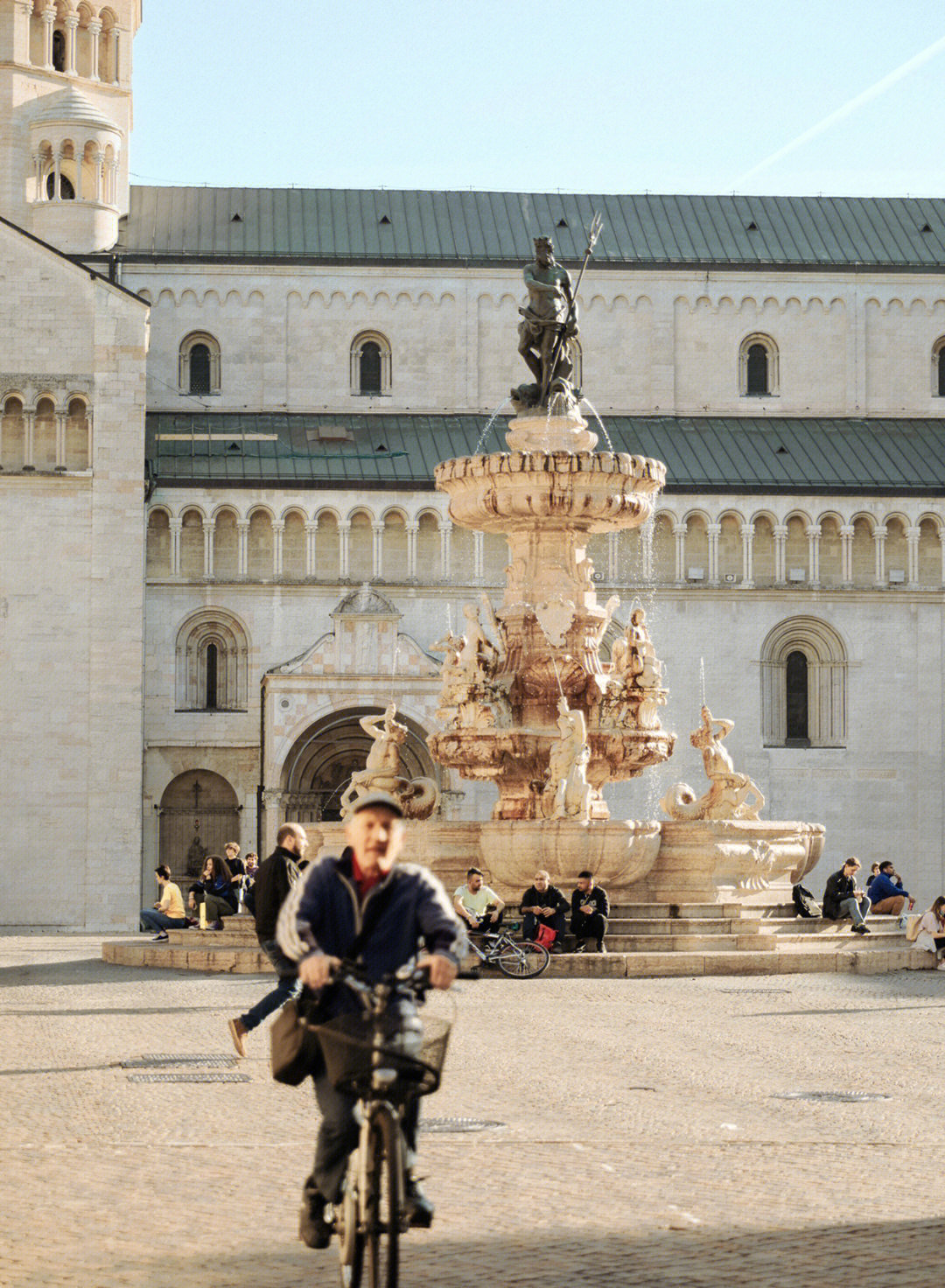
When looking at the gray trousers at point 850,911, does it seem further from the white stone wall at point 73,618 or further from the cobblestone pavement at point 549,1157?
the white stone wall at point 73,618

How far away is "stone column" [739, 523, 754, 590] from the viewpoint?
184 ft

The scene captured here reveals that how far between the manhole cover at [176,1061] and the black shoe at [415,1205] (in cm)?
769

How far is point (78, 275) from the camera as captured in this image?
2045 inches

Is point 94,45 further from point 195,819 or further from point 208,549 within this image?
point 195,819

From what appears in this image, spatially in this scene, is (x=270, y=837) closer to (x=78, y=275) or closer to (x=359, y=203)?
(x=78, y=275)

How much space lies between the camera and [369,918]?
8219 mm

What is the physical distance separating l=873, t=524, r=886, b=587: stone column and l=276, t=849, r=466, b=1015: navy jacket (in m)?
49.2

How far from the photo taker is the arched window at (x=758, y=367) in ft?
203

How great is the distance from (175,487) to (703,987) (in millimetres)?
34011

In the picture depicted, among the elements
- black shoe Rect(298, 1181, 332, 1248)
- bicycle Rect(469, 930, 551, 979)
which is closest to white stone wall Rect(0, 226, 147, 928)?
bicycle Rect(469, 930, 551, 979)

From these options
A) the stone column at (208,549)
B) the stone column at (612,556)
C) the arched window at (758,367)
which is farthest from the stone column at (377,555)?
the arched window at (758,367)

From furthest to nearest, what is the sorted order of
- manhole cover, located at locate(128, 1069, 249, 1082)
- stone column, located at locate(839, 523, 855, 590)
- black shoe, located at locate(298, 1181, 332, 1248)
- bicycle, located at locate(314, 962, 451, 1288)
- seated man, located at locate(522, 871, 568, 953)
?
stone column, located at locate(839, 523, 855, 590) < seated man, located at locate(522, 871, 568, 953) < manhole cover, located at locate(128, 1069, 249, 1082) < black shoe, located at locate(298, 1181, 332, 1248) < bicycle, located at locate(314, 962, 451, 1288)

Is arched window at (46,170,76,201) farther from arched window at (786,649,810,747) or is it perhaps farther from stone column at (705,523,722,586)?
arched window at (786,649,810,747)

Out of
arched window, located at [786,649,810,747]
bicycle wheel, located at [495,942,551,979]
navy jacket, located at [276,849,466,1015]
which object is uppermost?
arched window, located at [786,649,810,747]
